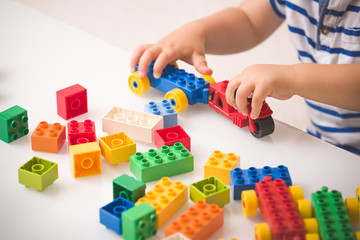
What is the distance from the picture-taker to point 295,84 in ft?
2.70

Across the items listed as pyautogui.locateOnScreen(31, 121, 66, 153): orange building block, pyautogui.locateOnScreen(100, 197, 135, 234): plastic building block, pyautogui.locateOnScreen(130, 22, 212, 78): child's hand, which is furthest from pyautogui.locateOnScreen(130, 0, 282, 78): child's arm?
pyautogui.locateOnScreen(100, 197, 135, 234): plastic building block

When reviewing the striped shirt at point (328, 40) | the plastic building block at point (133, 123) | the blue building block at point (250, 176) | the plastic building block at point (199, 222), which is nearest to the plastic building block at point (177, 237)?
the plastic building block at point (199, 222)

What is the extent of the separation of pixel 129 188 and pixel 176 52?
0.42 meters

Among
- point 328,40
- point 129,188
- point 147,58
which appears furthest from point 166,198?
point 328,40

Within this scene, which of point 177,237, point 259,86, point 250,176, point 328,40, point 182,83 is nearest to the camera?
point 177,237

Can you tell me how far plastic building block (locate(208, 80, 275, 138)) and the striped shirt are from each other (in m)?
0.27

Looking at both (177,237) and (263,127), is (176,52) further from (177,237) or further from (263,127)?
(177,237)

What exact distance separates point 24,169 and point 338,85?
517mm

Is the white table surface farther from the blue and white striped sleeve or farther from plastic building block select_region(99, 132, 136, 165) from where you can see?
the blue and white striped sleeve

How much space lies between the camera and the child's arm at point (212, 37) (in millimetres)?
973

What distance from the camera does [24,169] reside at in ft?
2.23

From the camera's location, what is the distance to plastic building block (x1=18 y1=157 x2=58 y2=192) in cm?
67

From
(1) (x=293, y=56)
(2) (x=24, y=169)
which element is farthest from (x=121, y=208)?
(1) (x=293, y=56)

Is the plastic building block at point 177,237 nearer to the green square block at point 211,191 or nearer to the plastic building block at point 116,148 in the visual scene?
the green square block at point 211,191
